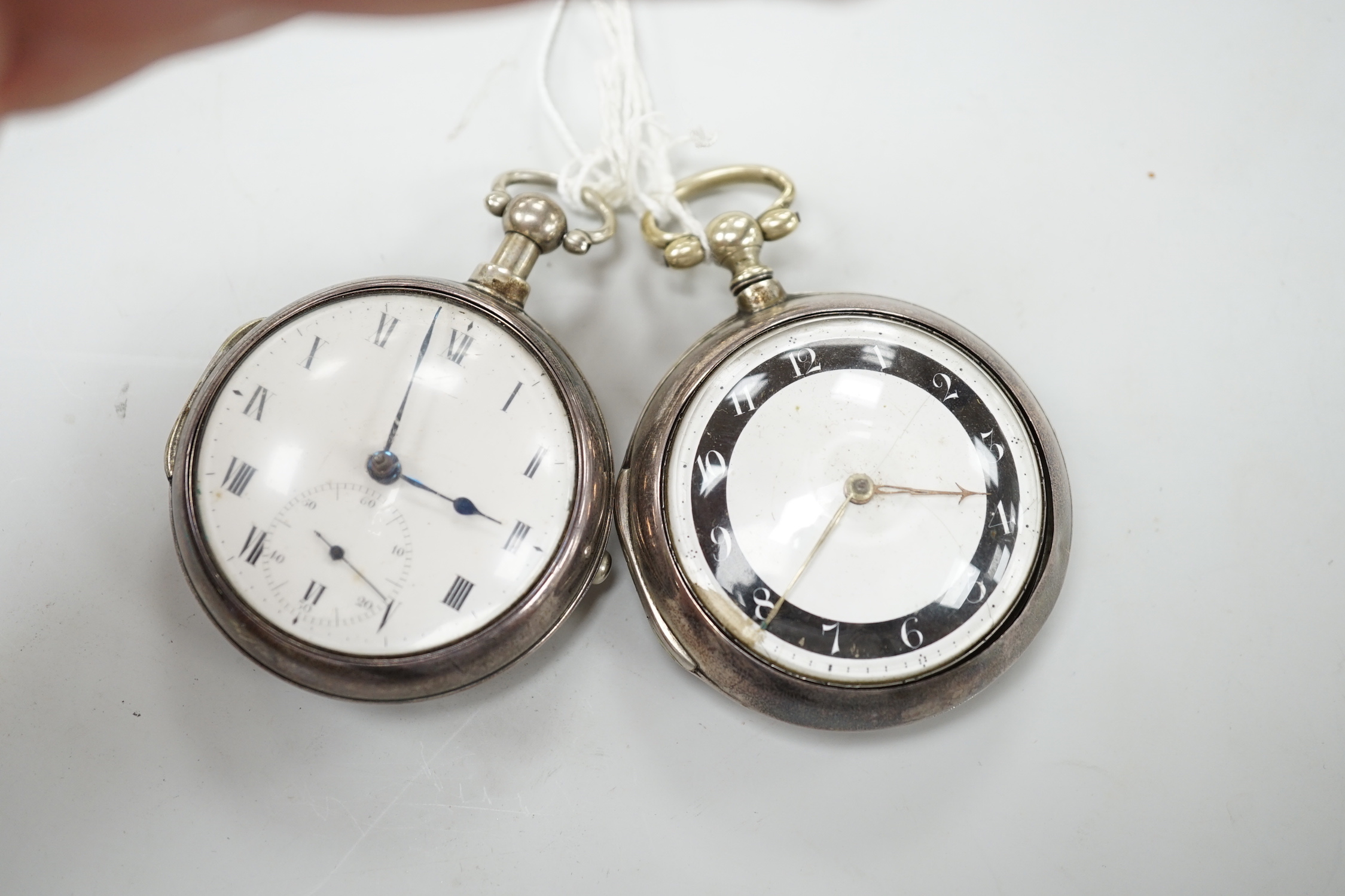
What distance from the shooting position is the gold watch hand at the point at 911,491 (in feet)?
3.41

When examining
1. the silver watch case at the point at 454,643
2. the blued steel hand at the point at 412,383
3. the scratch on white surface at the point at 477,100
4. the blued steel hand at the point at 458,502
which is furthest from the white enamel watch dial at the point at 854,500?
the scratch on white surface at the point at 477,100

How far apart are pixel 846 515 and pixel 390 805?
68 centimetres

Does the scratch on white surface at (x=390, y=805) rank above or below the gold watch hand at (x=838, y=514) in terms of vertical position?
below

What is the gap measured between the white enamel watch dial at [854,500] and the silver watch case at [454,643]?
114mm

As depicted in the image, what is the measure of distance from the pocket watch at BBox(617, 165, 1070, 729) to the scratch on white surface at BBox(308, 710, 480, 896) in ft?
0.97

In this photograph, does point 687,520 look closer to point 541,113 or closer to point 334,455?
point 334,455

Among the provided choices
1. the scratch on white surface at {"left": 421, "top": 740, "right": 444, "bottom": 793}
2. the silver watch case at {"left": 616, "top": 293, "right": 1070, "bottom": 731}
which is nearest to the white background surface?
the scratch on white surface at {"left": 421, "top": 740, "right": 444, "bottom": 793}

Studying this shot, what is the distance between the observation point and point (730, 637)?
1.01 metres

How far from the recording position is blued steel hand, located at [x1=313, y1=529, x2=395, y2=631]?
99cm

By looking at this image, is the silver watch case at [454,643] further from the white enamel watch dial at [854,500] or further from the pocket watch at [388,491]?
the white enamel watch dial at [854,500]

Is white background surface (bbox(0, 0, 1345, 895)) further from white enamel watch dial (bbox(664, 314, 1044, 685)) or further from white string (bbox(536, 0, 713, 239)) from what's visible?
white enamel watch dial (bbox(664, 314, 1044, 685))

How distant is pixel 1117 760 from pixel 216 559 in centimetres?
117

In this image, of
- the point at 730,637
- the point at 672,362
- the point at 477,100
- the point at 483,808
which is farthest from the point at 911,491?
the point at 477,100

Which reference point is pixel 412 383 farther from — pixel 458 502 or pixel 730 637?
pixel 730 637
